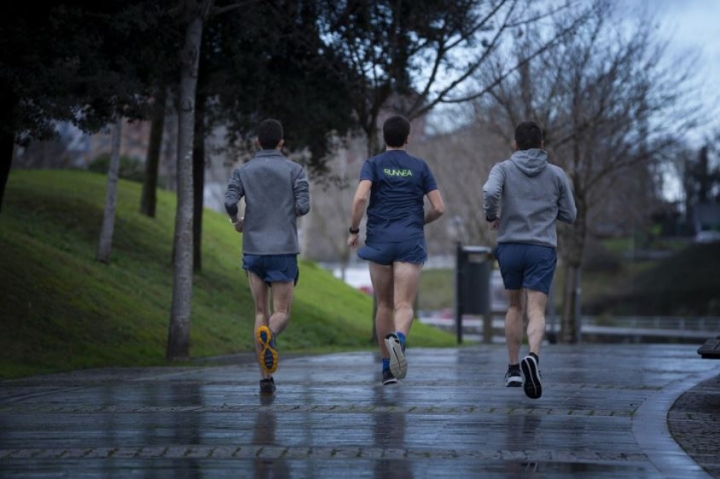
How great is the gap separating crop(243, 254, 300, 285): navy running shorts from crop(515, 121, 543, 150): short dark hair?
194cm

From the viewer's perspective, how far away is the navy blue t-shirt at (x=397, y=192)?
11094 millimetres

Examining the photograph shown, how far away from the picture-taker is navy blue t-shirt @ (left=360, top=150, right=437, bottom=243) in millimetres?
11094

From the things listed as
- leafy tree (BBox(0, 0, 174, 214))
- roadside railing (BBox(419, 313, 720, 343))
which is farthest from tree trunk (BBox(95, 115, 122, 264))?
roadside railing (BBox(419, 313, 720, 343))

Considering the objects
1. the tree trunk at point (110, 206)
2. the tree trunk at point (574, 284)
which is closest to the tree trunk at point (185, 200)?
the tree trunk at point (110, 206)

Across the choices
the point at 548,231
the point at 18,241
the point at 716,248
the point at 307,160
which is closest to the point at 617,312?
the point at 716,248

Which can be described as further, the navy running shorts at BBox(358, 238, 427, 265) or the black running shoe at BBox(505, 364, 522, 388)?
the black running shoe at BBox(505, 364, 522, 388)

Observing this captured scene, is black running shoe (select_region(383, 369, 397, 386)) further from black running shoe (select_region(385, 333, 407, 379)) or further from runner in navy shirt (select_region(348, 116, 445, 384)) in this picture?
black running shoe (select_region(385, 333, 407, 379))

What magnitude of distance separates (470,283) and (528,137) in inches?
789

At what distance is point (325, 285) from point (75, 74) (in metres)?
21.5

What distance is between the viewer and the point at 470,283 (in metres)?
31.0

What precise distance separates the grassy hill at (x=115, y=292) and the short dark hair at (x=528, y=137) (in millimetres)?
5979

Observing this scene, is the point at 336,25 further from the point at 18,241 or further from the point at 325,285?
the point at 325,285

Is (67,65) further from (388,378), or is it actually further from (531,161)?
(531,161)

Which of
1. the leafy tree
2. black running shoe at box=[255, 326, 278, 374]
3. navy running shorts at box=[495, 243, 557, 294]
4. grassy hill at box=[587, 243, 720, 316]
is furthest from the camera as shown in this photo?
grassy hill at box=[587, 243, 720, 316]
